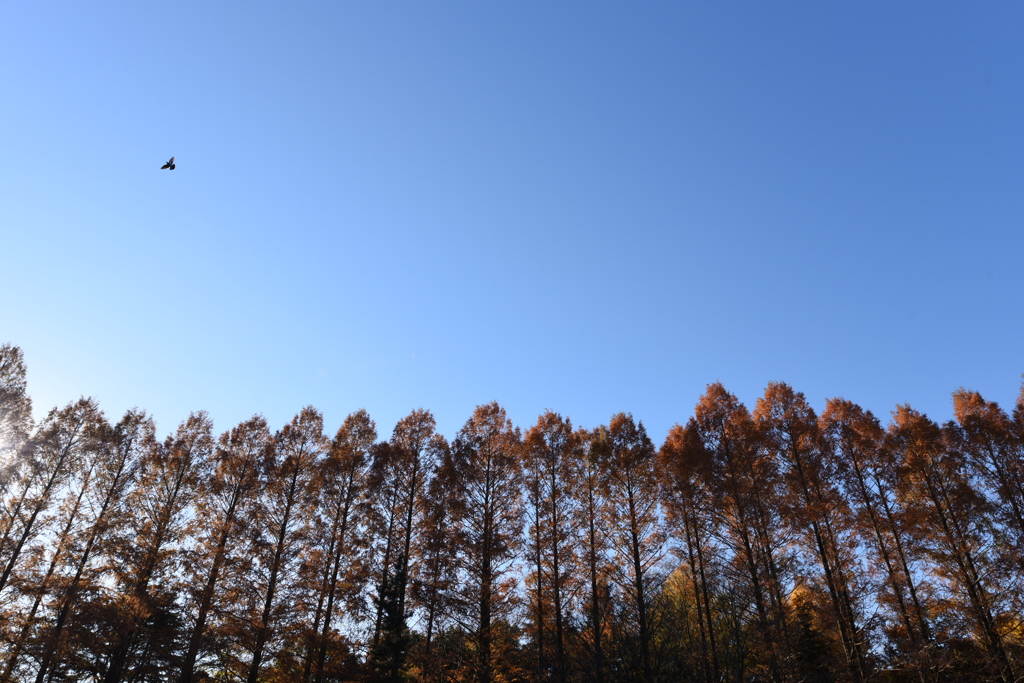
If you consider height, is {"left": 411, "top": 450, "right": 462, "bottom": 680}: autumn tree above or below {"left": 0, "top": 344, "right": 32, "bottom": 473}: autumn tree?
below

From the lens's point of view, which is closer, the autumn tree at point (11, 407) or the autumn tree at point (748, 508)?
the autumn tree at point (748, 508)

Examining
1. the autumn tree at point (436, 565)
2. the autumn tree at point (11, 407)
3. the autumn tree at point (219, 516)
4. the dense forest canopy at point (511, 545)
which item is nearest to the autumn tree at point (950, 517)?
the dense forest canopy at point (511, 545)

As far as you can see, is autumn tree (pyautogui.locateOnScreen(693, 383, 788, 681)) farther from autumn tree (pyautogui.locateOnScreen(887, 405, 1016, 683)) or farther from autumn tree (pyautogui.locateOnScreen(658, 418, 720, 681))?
autumn tree (pyautogui.locateOnScreen(887, 405, 1016, 683))

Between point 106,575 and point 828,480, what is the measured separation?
99.9ft

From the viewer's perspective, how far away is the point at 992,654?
18.7m

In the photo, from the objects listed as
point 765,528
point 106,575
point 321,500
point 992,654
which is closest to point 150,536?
point 106,575

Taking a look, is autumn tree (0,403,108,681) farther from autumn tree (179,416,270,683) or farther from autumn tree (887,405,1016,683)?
autumn tree (887,405,1016,683)

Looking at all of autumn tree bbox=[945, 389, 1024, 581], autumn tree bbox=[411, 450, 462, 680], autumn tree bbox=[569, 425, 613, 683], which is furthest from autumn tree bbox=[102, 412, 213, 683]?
autumn tree bbox=[945, 389, 1024, 581]

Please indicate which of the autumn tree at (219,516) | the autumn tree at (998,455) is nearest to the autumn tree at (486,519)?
the autumn tree at (219,516)

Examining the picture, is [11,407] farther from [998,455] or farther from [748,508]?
[998,455]

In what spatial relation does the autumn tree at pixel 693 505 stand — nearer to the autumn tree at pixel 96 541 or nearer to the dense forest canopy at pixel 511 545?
the dense forest canopy at pixel 511 545

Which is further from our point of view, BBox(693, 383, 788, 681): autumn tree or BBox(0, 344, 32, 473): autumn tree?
BBox(0, 344, 32, 473): autumn tree

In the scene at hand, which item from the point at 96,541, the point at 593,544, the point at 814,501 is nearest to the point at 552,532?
the point at 593,544

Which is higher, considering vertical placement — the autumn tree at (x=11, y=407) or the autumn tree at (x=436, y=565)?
the autumn tree at (x=11, y=407)
